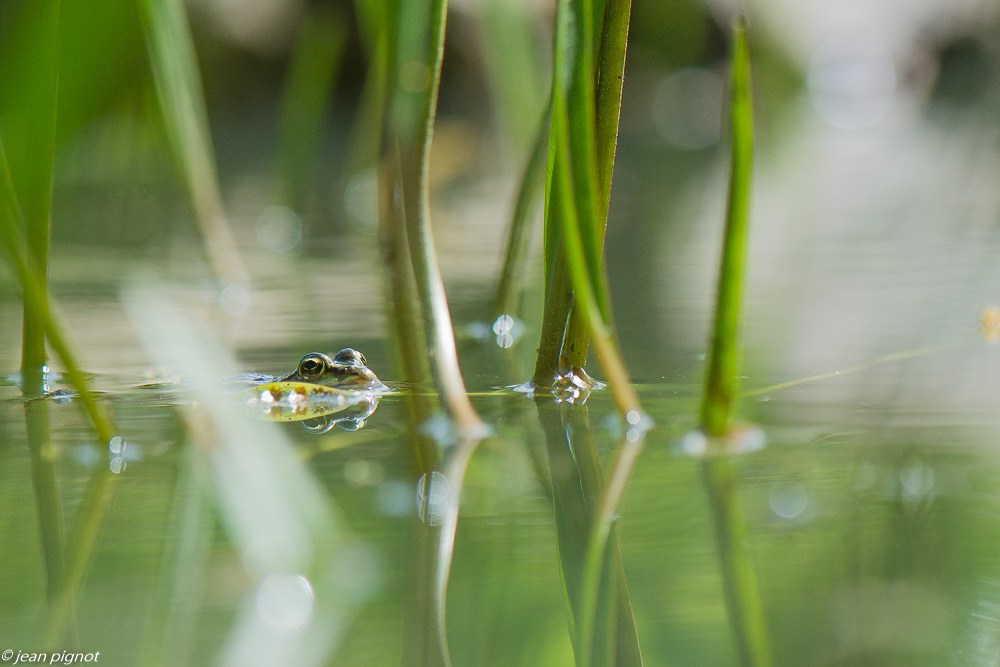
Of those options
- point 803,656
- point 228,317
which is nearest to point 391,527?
point 803,656

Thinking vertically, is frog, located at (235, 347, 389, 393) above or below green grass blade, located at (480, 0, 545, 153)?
below

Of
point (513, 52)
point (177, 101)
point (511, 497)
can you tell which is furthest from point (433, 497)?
point (177, 101)

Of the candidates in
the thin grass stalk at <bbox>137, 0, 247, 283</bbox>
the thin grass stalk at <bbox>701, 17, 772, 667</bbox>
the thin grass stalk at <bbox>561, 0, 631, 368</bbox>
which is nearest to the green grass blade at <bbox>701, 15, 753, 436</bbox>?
the thin grass stalk at <bbox>701, 17, 772, 667</bbox>

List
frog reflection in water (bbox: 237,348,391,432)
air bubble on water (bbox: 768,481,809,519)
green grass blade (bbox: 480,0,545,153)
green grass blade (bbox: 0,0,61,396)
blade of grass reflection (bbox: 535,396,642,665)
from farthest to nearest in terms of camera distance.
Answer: green grass blade (bbox: 480,0,545,153)
frog reflection in water (bbox: 237,348,391,432)
green grass blade (bbox: 0,0,61,396)
air bubble on water (bbox: 768,481,809,519)
blade of grass reflection (bbox: 535,396,642,665)

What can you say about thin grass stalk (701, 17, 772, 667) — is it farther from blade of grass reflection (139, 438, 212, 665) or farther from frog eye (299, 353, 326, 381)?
frog eye (299, 353, 326, 381)

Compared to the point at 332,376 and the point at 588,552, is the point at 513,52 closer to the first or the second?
the point at 332,376
